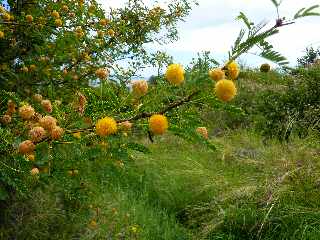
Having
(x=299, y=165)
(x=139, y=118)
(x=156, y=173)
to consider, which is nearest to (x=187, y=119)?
(x=139, y=118)

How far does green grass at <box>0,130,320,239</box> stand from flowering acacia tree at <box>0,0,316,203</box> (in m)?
0.45

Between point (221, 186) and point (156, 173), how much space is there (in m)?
1.27

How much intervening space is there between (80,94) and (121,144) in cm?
24

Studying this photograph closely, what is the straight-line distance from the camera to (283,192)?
480 centimetres

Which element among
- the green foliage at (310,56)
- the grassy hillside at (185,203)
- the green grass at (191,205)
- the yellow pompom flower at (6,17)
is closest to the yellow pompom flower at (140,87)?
the grassy hillside at (185,203)

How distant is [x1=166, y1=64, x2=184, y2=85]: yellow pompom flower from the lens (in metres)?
1.37

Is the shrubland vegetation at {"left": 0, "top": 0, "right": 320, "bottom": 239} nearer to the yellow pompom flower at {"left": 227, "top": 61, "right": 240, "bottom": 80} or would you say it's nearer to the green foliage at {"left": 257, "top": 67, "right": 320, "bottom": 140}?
the yellow pompom flower at {"left": 227, "top": 61, "right": 240, "bottom": 80}

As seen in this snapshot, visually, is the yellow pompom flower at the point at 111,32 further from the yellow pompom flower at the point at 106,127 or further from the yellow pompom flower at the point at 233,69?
the yellow pompom flower at the point at 233,69

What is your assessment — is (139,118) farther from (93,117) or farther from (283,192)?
(283,192)

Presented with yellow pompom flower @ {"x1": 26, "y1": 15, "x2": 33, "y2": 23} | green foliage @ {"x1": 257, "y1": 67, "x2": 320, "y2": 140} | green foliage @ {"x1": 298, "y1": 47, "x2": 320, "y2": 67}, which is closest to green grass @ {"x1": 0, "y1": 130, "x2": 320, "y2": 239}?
yellow pompom flower @ {"x1": 26, "y1": 15, "x2": 33, "y2": 23}

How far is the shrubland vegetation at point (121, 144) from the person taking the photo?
1.50 m

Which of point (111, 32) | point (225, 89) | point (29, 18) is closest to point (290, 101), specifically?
point (111, 32)

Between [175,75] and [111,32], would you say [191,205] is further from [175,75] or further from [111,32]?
[175,75]

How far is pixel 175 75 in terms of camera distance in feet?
4.50
